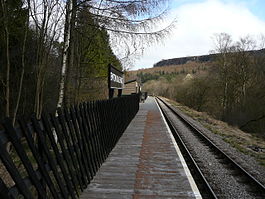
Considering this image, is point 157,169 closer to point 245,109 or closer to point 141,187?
point 141,187

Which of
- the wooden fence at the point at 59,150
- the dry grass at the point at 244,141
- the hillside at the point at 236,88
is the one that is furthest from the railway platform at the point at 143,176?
the hillside at the point at 236,88

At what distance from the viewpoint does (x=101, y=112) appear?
5383mm

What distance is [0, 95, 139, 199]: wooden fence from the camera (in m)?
1.97

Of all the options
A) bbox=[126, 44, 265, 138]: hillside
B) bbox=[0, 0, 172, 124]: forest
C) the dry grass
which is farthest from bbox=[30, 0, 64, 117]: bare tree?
bbox=[126, 44, 265, 138]: hillside

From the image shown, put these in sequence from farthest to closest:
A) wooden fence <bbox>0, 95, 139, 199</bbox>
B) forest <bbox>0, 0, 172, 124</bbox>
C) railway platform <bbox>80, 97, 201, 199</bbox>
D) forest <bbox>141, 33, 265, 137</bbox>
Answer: forest <bbox>141, 33, 265, 137</bbox>
forest <bbox>0, 0, 172, 124</bbox>
railway platform <bbox>80, 97, 201, 199</bbox>
wooden fence <bbox>0, 95, 139, 199</bbox>

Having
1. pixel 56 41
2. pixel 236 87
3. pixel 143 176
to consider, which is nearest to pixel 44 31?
pixel 56 41

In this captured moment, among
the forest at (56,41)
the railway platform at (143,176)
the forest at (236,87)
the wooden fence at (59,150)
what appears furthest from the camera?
the forest at (236,87)

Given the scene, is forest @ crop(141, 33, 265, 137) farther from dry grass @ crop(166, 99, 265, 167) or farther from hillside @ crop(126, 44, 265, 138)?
dry grass @ crop(166, 99, 265, 167)

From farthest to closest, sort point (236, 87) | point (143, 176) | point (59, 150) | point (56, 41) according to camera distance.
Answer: point (236, 87) < point (56, 41) < point (143, 176) < point (59, 150)

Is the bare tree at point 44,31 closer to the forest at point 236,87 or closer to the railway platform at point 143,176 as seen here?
the railway platform at point 143,176

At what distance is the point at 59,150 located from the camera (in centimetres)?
420

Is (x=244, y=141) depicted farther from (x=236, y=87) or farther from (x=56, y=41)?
(x=236, y=87)

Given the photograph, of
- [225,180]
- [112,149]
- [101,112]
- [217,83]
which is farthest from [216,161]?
[217,83]

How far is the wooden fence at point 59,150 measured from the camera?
6.45ft
